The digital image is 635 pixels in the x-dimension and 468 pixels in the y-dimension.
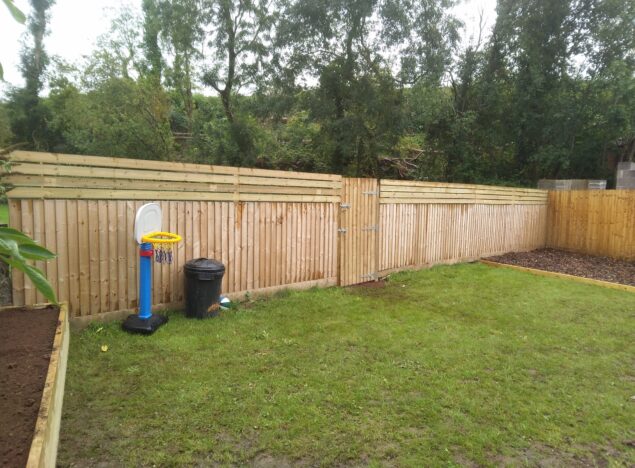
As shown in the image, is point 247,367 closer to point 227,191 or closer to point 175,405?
point 175,405

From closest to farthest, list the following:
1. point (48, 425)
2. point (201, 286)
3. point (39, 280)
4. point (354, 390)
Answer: point (39, 280)
point (48, 425)
point (354, 390)
point (201, 286)

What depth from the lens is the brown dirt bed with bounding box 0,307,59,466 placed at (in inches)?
74.4

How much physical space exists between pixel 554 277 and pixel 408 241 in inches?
134

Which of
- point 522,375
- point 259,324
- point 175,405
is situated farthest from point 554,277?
point 175,405

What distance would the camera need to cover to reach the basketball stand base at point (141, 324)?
168 inches

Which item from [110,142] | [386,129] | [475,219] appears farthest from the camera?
[110,142]

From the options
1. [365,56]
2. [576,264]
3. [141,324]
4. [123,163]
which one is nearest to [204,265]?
[141,324]

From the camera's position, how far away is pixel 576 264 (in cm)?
968

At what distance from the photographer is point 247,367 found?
3.65m

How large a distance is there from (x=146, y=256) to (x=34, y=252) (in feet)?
11.5

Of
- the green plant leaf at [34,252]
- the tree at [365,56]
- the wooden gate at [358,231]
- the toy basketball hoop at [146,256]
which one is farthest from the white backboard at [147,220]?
the tree at [365,56]

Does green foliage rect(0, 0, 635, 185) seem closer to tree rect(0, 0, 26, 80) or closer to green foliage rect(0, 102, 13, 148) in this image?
green foliage rect(0, 102, 13, 148)

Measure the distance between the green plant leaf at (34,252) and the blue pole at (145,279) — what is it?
3450 mm

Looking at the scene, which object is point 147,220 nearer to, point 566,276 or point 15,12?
point 15,12
